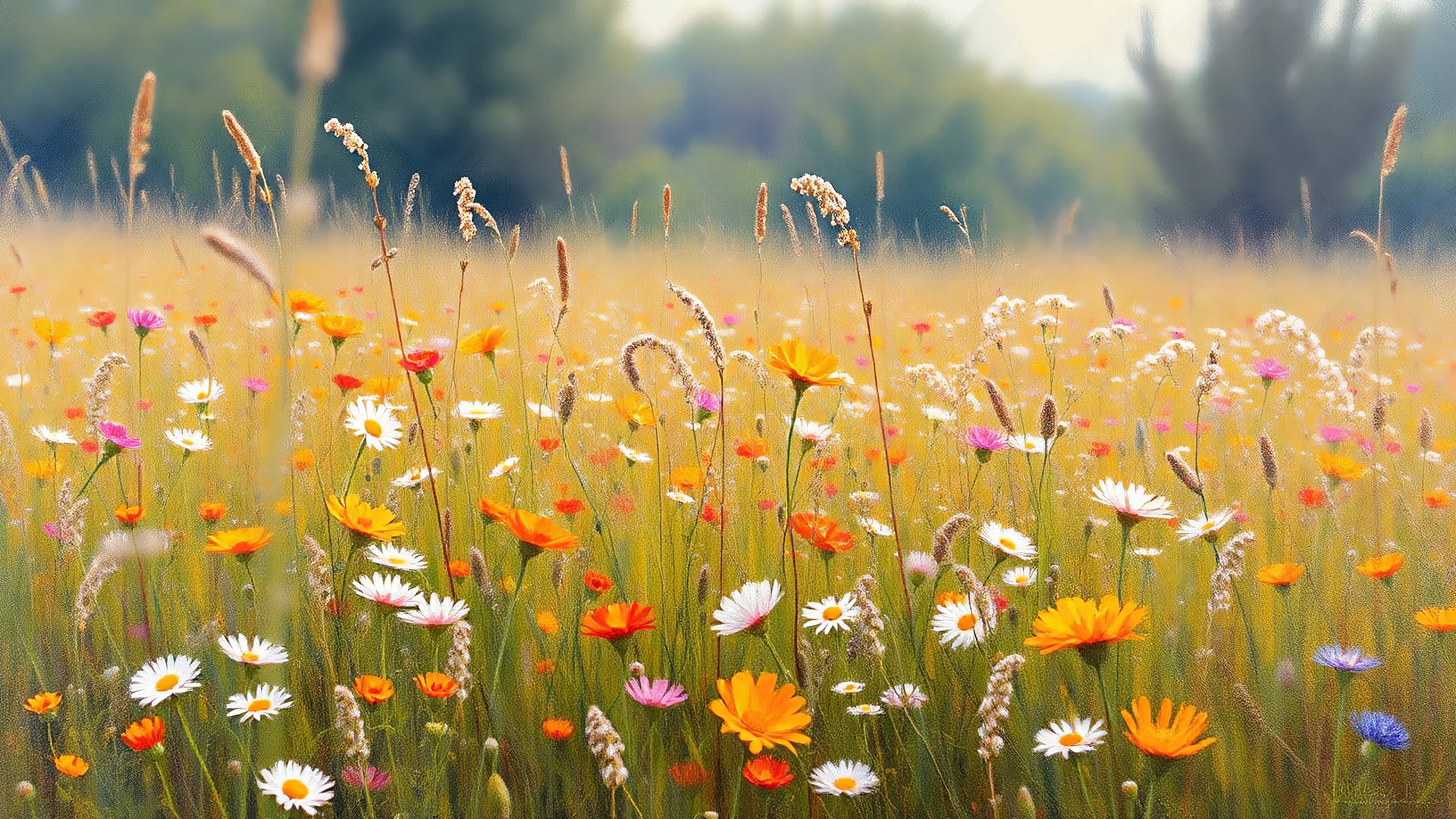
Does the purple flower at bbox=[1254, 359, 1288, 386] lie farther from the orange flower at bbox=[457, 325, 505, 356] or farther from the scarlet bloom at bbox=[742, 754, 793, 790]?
the orange flower at bbox=[457, 325, 505, 356]

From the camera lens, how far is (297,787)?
860mm

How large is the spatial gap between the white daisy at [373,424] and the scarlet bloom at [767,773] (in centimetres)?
65

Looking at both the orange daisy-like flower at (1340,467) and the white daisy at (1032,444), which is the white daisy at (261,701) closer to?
the white daisy at (1032,444)

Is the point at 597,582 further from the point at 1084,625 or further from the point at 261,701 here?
the point at 1084,625

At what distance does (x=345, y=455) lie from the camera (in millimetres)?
1713

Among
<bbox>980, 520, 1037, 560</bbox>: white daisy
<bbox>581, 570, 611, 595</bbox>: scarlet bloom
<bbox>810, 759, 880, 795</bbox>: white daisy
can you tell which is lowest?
<bbox>810, 759, 880, 795</bbox>: white daisy

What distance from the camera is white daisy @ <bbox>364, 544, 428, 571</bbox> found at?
3.31 feet

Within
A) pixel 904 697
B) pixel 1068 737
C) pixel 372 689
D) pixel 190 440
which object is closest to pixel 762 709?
pixel 904 697

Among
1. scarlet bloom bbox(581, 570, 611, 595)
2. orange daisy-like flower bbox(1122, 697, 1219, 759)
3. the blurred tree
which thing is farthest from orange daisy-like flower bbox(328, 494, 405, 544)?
the blurred tree

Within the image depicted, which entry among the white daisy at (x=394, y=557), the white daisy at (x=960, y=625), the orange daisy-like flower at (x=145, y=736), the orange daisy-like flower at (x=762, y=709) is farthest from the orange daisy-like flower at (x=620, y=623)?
the orange daisy-like flower at (x=145, y=736)

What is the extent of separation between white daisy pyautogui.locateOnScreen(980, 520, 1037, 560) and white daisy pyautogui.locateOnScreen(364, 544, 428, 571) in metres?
0.66

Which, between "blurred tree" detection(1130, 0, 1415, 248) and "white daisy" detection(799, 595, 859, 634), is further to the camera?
"blurred tree" detection(1130, 0, 1415, 248)

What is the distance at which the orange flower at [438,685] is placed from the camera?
911 mm

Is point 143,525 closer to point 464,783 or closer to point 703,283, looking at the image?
point 464,783
